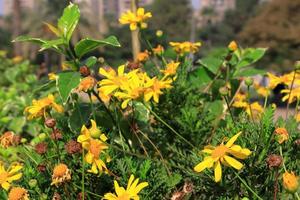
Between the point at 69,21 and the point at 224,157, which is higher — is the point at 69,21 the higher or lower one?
the higher one

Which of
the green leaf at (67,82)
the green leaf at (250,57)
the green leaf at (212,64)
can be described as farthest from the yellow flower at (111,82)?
the green leaf at (250,57)

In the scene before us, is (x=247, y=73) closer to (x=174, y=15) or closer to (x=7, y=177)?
(x=7, y=177)

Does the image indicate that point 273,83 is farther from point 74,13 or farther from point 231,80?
point 74,13

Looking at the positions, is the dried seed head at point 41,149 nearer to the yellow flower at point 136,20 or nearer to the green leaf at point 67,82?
the green leaf at point 67,82

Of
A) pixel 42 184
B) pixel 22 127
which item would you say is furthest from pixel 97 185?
pixel 22 127

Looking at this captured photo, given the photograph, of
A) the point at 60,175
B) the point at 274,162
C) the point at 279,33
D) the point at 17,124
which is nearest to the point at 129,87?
the point at 60,175

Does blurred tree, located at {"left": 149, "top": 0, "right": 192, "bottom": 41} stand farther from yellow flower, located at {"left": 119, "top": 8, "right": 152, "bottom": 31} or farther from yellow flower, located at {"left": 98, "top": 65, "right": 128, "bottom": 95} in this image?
yellow flower, located at {"left": 98, "top": 65, "right": 128, "bottom": 95}

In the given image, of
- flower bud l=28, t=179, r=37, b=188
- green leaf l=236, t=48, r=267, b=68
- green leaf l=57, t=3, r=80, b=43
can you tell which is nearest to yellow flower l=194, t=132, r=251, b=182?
flower bud l=28, t=179, r=37, b=188
